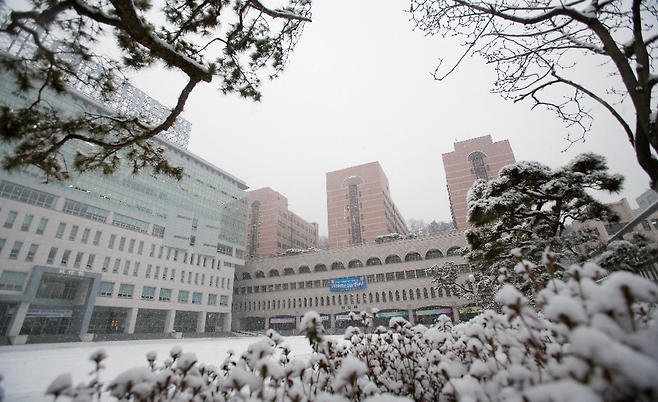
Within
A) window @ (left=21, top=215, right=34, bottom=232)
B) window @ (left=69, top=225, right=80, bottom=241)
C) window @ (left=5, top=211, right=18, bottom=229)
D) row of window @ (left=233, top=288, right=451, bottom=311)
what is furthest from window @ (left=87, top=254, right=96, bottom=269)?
row of window @ (left=233, top=288, right=451, bottom=311)

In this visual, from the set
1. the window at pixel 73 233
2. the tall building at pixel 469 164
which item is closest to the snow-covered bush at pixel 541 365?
the window at pixel 73 233

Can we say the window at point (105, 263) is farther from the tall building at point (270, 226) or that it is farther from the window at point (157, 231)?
the tall building at point (270, 226)

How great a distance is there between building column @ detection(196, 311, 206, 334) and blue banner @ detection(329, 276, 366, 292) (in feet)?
53.3

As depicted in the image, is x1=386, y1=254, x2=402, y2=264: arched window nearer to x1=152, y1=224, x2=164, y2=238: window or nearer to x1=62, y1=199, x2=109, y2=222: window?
x1=152, y1=224, x2=164, y2=238: window

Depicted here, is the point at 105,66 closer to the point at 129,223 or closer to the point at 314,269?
the point at 129,223

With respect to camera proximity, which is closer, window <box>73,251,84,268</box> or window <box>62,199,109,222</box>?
window <box>73,251,84,268</box>

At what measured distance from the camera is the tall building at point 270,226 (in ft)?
182

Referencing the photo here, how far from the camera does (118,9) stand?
9.48 feet

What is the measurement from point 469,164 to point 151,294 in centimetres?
4871

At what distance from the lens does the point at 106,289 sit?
1007 inches

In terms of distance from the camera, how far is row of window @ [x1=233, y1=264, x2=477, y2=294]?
33.2 m

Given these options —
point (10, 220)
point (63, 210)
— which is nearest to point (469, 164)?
point (63, 210)

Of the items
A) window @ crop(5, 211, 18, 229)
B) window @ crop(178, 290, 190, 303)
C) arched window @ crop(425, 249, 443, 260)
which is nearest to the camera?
window @ crop(5, 211, 18, 229)

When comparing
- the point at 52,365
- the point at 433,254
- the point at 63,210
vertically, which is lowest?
the point at 52,365
